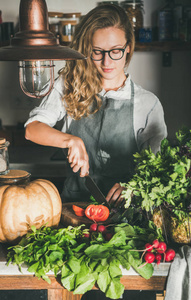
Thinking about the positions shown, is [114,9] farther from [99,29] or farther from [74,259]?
[74,259]

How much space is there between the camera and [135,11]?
12.3ft

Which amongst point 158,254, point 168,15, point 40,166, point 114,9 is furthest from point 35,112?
point 168,15

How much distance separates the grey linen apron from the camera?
2.21m

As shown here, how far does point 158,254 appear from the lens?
1327 mm

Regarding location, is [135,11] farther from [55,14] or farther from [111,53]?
[111,53]

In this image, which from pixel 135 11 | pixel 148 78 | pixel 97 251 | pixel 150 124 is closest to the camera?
pixel 97 251

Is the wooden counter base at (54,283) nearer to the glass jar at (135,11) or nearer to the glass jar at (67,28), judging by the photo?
the glass jar at (67,28)

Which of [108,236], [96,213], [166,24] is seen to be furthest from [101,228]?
[166,24]

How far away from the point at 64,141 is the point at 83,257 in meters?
0.61

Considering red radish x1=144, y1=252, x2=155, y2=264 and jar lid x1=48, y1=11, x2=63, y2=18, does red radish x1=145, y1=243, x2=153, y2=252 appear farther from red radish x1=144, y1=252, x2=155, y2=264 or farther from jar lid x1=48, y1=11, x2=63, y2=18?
jar lid x1=48, y1=11, x2=63, y2=18

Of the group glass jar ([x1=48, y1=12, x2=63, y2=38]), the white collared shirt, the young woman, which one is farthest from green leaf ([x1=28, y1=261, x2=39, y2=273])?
glass jar ([x1=48, y1=12, x2=63, y2=38])

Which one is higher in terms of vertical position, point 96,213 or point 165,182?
point 165,182

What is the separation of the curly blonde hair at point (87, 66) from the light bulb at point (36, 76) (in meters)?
0.69

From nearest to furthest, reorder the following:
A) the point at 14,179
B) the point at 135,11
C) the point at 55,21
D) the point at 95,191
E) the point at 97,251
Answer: the point at 97,251
the point at 14,179
the point at 95,191
the point at 135,11
the point at 55,21
